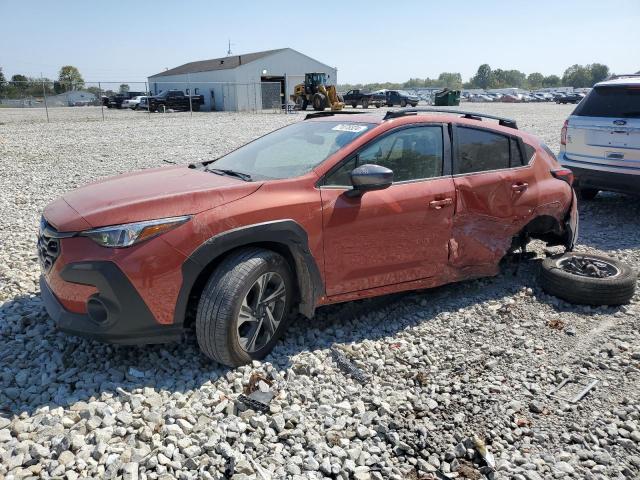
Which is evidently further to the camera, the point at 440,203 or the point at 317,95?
the point at 317,95

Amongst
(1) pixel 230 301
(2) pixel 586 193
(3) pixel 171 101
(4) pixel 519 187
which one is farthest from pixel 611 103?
(3) pixel 171 101

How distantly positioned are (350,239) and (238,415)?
4.68 ft

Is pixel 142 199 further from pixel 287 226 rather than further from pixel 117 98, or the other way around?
pixel 117 98

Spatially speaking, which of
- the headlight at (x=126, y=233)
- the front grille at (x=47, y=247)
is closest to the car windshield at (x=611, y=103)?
the headlight at (x=126, y=233)

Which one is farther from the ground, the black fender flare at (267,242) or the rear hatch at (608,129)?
the rear hatch at (608,129)

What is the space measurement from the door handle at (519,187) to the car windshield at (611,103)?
3317mm

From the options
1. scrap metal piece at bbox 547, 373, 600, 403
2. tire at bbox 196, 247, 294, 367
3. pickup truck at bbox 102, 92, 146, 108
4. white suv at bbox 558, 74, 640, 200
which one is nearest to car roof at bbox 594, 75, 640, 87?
white suv at bbox 558, 74, 640, 200

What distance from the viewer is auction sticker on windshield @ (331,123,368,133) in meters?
4.14

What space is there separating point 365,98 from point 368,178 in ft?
138

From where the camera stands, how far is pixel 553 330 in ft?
14.0

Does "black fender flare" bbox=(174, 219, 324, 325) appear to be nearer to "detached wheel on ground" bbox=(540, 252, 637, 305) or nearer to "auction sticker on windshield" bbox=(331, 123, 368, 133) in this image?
"auction sticker on windshield" bbox=(331, 123, 368, 133)

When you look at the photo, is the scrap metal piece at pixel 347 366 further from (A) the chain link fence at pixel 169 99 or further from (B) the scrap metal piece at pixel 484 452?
(A) the chain link fence at pixel 169 99

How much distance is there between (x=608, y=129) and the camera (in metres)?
7.21

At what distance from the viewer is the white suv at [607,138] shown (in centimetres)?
700
